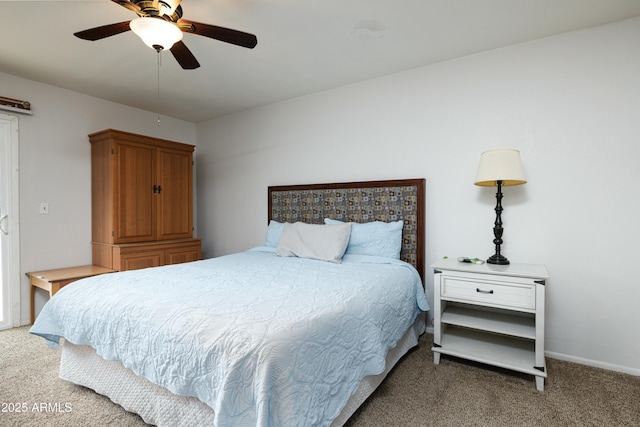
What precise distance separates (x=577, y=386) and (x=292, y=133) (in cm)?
328

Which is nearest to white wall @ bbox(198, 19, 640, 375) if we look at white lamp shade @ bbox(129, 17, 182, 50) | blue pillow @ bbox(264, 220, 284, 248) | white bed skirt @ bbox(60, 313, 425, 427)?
blue pillow @ bbox(264, 220, 284, 248)

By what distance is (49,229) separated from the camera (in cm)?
333

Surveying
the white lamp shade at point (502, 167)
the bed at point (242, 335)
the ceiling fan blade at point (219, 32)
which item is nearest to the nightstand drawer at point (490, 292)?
the bed at point (242, 335)

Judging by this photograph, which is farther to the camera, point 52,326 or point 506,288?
point 506,288

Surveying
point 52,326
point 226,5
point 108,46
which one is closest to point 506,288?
point 226,5

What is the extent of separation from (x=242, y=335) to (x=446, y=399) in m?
1.38

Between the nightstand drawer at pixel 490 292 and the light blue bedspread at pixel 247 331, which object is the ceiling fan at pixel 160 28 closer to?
the light blue bedspread at pixel 247 331

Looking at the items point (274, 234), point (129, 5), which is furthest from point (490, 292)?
point (129, 5)

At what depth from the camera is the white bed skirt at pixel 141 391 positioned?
1.44 meters

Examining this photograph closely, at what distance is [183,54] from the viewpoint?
1.96 metres

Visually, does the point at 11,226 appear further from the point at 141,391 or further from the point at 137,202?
the point at 141,391

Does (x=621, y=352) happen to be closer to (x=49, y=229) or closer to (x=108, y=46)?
(x=108, y=46)

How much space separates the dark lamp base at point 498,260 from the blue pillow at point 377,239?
71 cm

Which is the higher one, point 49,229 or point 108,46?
point 108,46
